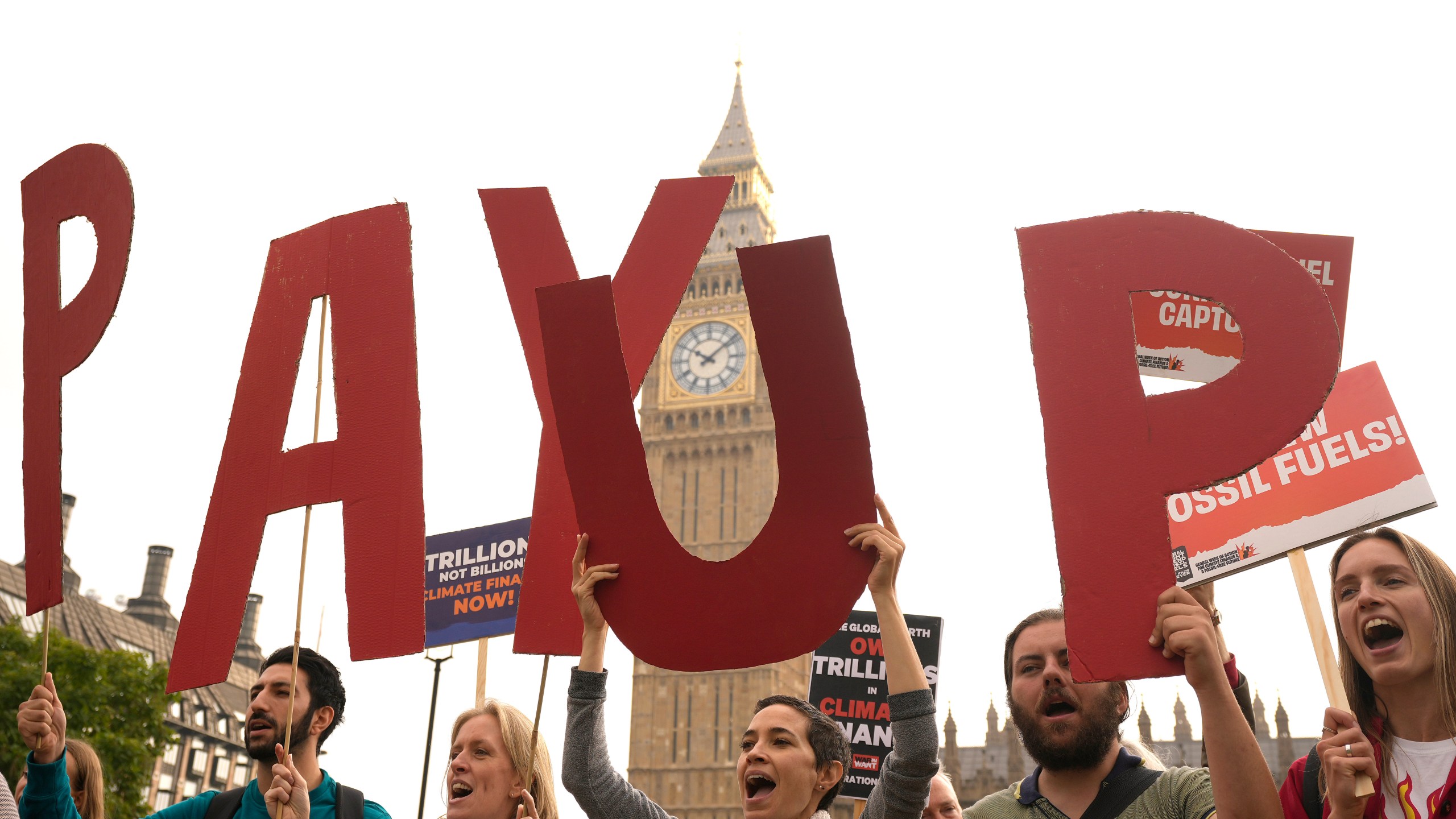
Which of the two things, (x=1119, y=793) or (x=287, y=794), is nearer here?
(x=1119, y=793)

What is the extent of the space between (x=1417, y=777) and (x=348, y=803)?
9.10 feet

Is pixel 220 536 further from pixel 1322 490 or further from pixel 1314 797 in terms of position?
pixel 1322 490

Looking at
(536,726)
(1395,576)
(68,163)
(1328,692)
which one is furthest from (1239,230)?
(68,163)

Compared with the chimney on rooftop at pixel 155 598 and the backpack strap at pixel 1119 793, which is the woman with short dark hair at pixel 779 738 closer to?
the backpack strap at pixel 1119 793

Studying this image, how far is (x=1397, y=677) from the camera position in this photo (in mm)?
2553

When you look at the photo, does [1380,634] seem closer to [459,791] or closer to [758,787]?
[758,787]

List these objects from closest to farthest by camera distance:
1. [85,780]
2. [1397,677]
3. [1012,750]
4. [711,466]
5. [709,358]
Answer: [1397,677] → [85,780] → [1012,750] → [709,358] → [711,466]

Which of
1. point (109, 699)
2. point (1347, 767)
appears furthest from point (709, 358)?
point (1347, 767)

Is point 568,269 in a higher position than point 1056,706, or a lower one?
higher

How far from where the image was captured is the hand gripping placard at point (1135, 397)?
2678 millimetres

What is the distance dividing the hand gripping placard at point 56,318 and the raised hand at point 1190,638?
139 inches

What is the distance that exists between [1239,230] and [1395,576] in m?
0.82

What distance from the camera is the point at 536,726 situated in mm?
3199

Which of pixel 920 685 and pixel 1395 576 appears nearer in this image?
pixel 1395 576
